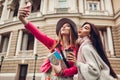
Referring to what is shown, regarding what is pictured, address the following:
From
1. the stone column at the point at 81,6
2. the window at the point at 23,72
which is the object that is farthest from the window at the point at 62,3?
the window at the point at 23,72

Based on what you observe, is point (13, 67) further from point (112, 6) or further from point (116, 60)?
point (112, 6)

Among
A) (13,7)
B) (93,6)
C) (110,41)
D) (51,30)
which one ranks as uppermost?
(13,7)

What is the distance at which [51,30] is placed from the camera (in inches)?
659

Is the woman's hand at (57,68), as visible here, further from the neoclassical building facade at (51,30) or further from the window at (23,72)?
the window at (23,72)

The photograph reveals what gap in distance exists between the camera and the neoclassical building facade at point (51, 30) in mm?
16109

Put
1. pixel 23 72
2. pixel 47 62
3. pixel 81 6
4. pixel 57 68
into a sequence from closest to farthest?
pixel 57 68 < pixel 47 62 < pixel 23 72 < pixel 81 6

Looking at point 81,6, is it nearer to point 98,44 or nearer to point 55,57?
point 98,44

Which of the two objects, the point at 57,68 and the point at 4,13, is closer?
the point at 57,68

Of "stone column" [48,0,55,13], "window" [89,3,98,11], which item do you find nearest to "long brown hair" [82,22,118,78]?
"stone column" [48,0,55,13]

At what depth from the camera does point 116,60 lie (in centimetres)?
1520

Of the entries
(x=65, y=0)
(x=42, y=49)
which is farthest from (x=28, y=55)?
(x=65, y=0)

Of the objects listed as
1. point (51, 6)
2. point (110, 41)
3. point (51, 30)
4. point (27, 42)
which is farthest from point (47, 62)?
point (27, 42)

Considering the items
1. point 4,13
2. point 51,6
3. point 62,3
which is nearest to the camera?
Result: point 51,6

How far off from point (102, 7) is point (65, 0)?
4.52 m
